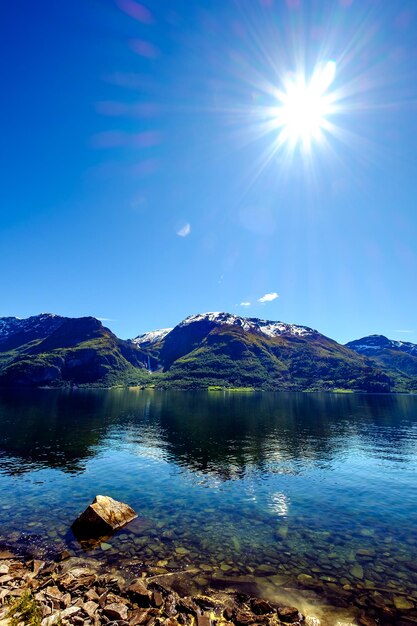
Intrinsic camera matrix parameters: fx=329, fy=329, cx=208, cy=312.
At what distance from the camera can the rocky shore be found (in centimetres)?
1563

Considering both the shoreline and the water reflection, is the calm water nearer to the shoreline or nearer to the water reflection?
the water reflection

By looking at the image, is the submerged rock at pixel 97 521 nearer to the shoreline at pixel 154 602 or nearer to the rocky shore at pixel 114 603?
the shoreline at pixel 154 602

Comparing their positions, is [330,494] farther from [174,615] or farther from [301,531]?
[174,615]

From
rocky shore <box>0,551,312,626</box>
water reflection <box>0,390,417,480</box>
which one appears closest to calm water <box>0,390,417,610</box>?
water reflection <box>0,390,417,480</box>

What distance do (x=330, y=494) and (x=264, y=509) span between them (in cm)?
1103

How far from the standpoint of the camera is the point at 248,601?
18500 mm

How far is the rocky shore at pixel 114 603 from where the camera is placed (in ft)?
51.3

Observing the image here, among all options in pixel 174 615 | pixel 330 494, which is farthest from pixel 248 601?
pixel 330 494

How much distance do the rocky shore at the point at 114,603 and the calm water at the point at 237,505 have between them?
242 cm

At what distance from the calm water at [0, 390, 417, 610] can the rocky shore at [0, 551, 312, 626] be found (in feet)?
7.95

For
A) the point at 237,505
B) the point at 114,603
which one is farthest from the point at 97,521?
the point at 237,505

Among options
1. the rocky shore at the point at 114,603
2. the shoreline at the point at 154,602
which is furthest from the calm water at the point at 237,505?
the rocky shore at the point at 114,603

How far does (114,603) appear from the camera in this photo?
56.3ft

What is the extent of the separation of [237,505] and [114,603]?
2027cm
